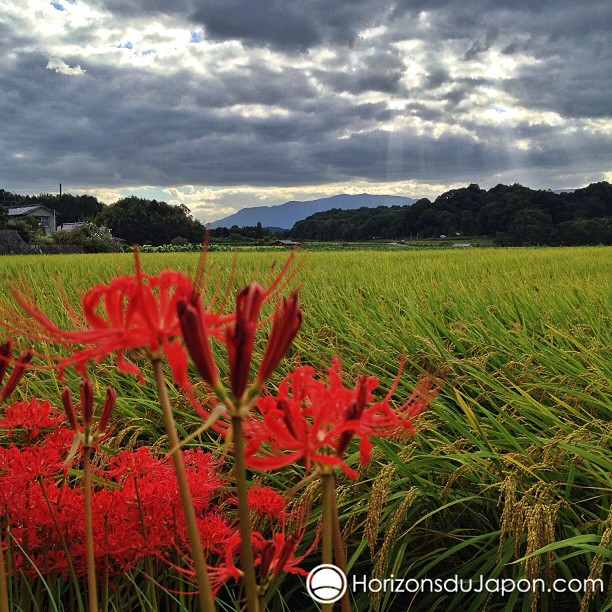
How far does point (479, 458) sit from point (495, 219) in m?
42.1

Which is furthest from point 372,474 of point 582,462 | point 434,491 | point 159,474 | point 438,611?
point 159,474

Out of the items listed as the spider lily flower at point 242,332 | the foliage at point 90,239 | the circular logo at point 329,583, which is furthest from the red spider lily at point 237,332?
the foliage at point 90,239

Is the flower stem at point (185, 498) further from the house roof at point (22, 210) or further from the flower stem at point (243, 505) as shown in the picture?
the house roof at point (22, 210)

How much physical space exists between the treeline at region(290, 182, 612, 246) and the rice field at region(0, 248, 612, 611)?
101 ft

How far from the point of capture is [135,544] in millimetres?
1049

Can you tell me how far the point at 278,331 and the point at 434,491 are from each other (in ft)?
5.17

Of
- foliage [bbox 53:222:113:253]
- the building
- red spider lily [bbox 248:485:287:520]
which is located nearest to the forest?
foliage [bbox 53:222:113:253]

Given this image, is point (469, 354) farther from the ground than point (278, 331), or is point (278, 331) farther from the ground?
point (278, 331)

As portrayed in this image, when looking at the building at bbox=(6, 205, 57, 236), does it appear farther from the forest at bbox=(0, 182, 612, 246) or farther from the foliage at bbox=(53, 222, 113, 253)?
the foliage at bbox=(53, 222, 113, 253)

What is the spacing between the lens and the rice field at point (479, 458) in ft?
5.08

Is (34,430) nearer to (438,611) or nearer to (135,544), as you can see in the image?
(135,544)

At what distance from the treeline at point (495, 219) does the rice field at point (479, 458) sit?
101 feet

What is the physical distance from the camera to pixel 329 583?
55 centimetres

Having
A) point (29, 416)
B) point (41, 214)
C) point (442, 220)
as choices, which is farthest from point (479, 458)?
point (41, 214)
